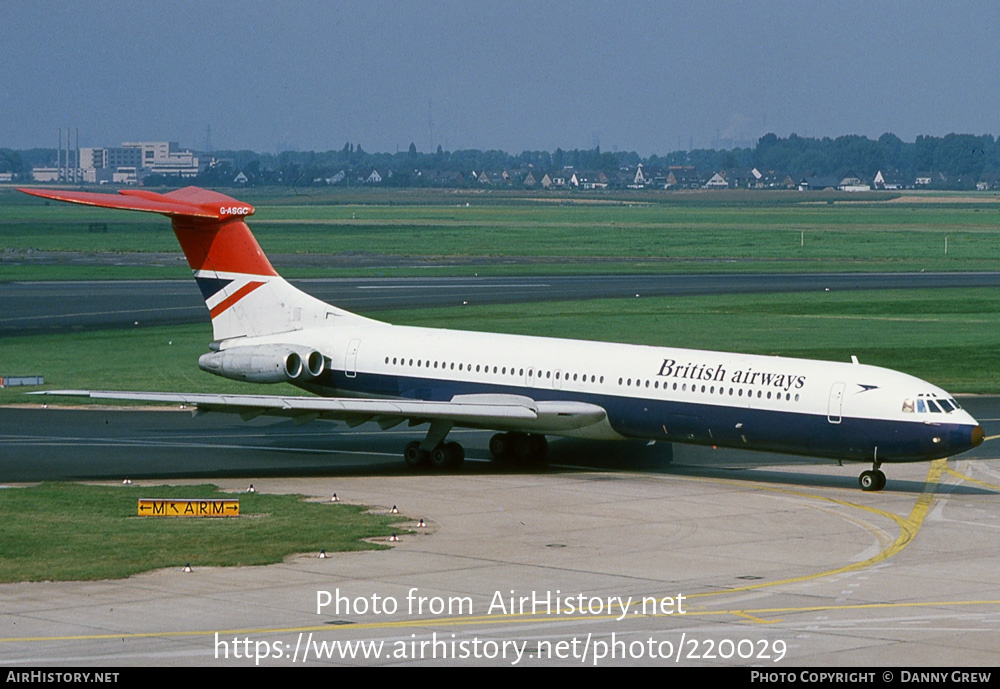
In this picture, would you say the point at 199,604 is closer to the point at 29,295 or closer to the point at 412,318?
the point at 412,318

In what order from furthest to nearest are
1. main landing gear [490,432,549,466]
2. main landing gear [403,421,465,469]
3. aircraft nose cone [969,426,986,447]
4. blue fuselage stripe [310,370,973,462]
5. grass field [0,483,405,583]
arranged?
1. main landing gear [490,432,549,466]
2. main landing gear [403,421,465,469]
3. blue fuselage stripe [310,370,973,462]
4. aircraft nose cone [969,426,986,447]
5. grass field [0,483,405,583]

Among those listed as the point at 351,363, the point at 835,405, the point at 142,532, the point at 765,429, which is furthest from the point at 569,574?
the point at 351,363

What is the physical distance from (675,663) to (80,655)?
304 inches

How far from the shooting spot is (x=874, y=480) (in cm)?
3581

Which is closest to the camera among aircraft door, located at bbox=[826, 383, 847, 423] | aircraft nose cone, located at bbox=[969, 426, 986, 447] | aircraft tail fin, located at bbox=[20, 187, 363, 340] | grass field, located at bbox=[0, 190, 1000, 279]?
aircraft nose cone, located at bbox=[969, 426, 986, 447]

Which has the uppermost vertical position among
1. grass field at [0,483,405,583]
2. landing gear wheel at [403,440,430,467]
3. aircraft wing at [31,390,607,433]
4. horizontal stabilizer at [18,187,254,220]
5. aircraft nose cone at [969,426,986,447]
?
horizontal stabilizer at [18,187,254,220]

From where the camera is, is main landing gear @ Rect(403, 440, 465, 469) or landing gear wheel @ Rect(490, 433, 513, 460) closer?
main landing gear @ Rect(403, 440, 465, 469)

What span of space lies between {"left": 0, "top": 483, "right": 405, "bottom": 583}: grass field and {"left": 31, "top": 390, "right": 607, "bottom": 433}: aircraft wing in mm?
3060

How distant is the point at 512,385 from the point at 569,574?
46.0ft

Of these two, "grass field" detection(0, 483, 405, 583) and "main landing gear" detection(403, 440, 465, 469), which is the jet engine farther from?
"grass field" detection(0, 483, 405, 583)

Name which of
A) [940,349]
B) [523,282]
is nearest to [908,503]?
[940,349]

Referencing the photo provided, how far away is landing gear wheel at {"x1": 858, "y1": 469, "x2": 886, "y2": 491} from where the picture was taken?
117 ft

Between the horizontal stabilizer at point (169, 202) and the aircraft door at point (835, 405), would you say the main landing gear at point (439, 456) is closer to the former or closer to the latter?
the horizontal stabilizer at point (169, 202)

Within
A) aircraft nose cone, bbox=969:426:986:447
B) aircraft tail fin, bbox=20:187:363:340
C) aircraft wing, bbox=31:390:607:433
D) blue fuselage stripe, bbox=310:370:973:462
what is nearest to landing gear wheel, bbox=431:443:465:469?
aircraft wing, bbox=31:390:607:433
